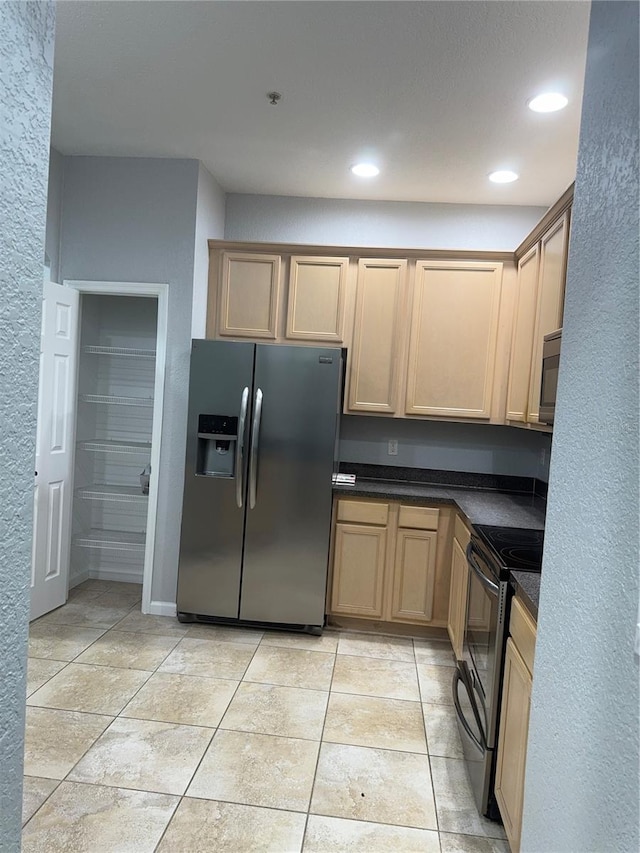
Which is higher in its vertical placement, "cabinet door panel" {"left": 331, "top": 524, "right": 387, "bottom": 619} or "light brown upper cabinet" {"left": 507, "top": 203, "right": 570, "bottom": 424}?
"light brown upper cabinet" {"left": 507, "top": 203, "right": 570, "bottom": 424}

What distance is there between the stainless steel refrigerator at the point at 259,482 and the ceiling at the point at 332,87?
115 cm

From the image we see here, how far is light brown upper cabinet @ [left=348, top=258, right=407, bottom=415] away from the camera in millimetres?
3756

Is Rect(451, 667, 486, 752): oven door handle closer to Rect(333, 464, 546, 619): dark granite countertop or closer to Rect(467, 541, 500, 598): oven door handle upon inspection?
Rect(467, 541, 500, 598): oven door handle

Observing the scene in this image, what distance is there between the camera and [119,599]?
3988mm

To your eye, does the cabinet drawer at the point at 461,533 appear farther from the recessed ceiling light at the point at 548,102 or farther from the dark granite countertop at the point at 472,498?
the recessed ceiling light at the point at 548,102

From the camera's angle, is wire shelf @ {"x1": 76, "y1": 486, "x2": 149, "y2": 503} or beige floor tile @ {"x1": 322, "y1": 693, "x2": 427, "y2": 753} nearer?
beige floor tile @ {"x1": 322, "y1": 693, "x2": 427, "y2": 753}

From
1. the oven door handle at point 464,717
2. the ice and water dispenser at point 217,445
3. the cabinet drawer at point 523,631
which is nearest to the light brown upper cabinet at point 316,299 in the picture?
the ice and water dispenser at point 217,445

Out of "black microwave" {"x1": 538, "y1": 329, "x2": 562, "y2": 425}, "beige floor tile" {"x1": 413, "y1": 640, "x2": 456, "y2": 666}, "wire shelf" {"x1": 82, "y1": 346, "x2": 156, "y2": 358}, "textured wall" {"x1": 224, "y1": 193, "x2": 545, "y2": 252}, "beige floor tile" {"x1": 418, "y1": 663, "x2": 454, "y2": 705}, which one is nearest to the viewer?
"black microwave" {"x1": 538, "y1": 329, "x2": 562, "y2": 425}

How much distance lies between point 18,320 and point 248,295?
10.1ft

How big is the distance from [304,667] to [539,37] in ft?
10.1

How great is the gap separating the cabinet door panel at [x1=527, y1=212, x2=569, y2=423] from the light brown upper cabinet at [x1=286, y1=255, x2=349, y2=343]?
4.18 feet

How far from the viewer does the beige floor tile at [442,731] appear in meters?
2.44

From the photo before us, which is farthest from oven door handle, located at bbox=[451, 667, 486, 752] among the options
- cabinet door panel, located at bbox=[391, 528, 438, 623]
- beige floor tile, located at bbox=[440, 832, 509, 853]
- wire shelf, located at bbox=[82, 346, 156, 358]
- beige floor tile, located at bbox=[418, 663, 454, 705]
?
wire shelf, located at bbox=[82, 346, 156, 358]

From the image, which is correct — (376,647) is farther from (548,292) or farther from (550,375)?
(548,292)
